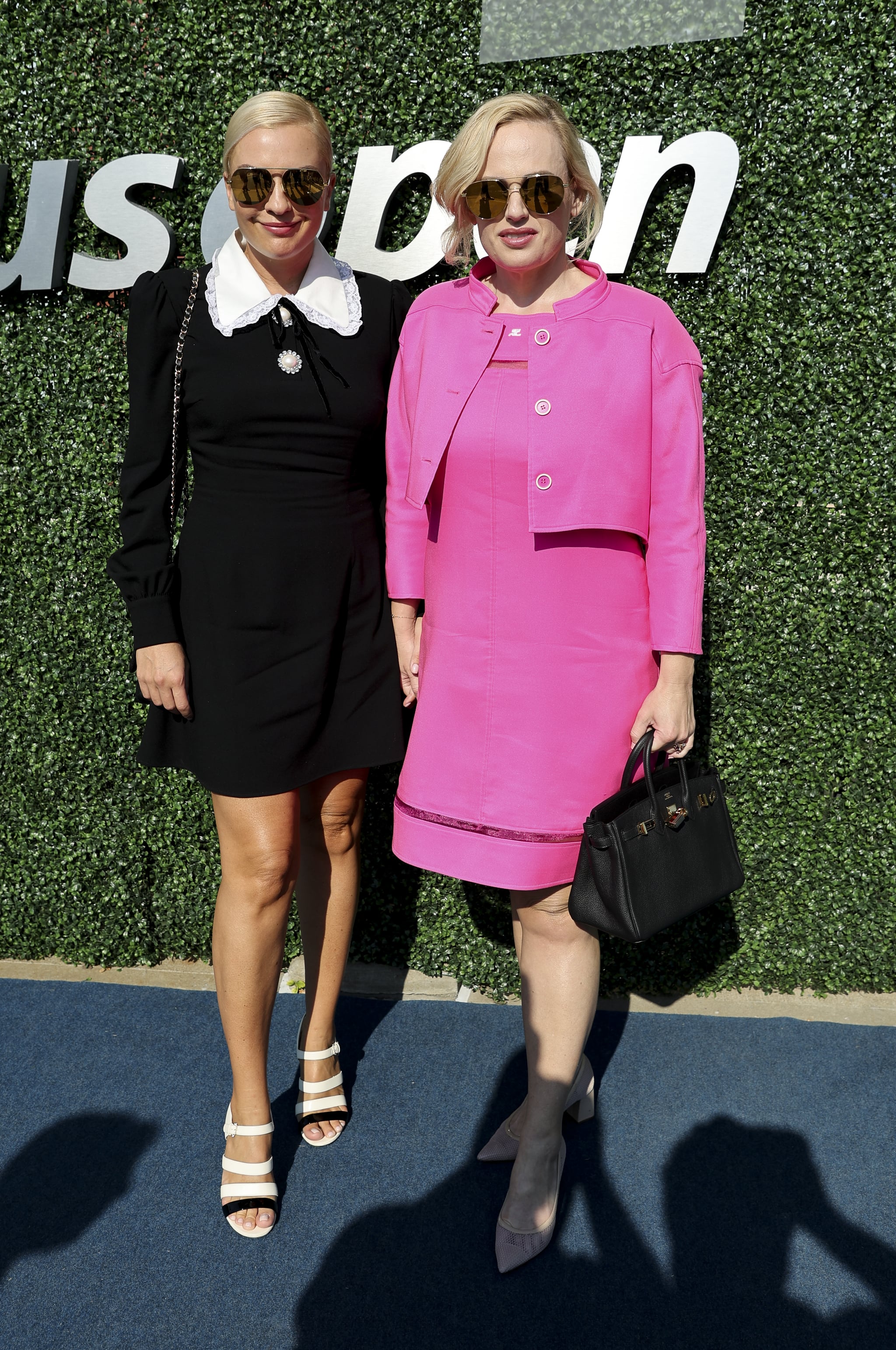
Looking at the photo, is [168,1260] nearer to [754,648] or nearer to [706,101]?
[754,648]

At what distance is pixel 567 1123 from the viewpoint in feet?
9.61

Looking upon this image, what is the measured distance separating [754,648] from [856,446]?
26.4 inches

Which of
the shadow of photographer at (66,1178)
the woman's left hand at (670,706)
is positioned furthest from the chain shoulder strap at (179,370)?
the shadow of photographer at (66,1178)

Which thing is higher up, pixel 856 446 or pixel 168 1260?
pixel 856 446

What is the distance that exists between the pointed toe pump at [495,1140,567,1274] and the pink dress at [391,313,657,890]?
824 mm

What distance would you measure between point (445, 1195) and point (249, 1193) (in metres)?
0.49

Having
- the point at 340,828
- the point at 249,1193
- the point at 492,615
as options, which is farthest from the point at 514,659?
the point at 249,1193

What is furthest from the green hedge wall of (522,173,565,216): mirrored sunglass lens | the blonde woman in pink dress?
(522,173,565,216): mirrored sunglass lens

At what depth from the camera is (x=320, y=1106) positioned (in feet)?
9.45

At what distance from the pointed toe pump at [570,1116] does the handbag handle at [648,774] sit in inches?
31.3

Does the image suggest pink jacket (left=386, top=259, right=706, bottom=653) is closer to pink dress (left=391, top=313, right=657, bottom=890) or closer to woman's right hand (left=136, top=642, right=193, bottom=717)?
pink dress (left=391, top=313, right=657, bottom=890)

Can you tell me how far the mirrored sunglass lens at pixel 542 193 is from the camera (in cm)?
213

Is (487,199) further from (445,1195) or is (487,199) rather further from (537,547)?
(445,1195)

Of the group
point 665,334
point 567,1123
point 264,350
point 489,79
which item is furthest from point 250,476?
point 567,1123
